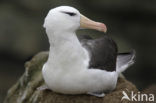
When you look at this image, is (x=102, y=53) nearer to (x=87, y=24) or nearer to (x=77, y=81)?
(x=87, y=24)

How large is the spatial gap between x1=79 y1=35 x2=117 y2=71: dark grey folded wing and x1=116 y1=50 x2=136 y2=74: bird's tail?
0.34 meters

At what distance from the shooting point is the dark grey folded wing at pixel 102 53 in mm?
7914

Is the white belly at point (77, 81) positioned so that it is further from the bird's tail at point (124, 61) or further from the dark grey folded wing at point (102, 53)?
the bird's tail at point (124, 61)

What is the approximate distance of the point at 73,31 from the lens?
7.52 m

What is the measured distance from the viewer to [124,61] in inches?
354

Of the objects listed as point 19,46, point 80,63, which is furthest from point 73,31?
point 19,46

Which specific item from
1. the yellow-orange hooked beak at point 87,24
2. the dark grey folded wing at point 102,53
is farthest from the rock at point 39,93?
the yellow-orange hooked beak at point 87,24

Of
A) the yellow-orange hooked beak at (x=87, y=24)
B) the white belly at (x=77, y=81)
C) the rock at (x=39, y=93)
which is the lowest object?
the rock at (x=39, y=93)

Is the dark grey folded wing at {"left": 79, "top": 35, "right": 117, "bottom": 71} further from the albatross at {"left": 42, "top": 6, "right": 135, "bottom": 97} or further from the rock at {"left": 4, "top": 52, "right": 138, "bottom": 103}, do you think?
the rock at {"left": 4, "top": 52, "right": 138, "bottom": 103}

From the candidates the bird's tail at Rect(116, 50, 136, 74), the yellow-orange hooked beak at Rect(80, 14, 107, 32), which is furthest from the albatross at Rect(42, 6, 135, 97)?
the bird's tail at Rect(116, 50, 136, 74)

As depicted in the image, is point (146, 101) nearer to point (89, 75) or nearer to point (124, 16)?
point (89, 75)

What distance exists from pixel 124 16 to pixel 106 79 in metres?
8.78

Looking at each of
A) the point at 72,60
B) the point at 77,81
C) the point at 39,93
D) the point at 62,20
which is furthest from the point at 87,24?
the point at 39,93

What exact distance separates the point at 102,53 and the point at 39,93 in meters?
1.25
